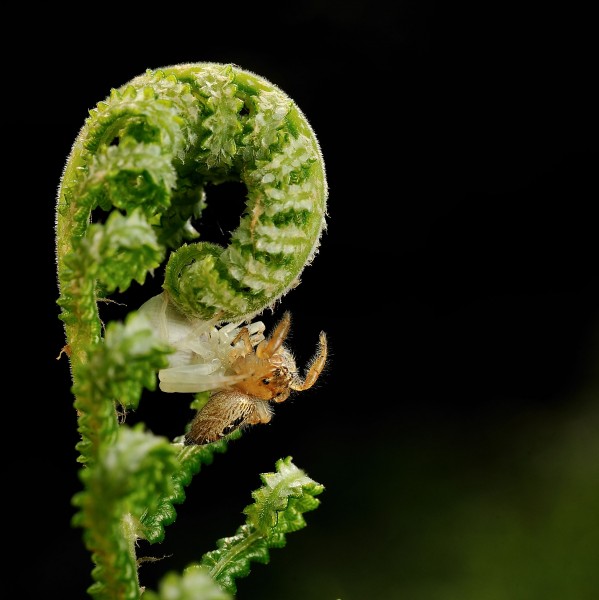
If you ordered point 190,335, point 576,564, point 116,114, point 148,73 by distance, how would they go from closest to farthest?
point 116,114 → point 148,73 → point 190,335 → point 576,564

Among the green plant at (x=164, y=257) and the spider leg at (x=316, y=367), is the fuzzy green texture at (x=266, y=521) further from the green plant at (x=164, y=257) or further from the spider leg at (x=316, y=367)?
the spider leg at (x=316, y=367)

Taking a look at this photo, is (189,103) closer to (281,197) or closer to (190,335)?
(281,197)

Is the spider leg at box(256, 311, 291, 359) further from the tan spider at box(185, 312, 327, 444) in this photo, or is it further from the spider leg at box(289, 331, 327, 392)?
the spider leg at box(289, 331, 327, 392)

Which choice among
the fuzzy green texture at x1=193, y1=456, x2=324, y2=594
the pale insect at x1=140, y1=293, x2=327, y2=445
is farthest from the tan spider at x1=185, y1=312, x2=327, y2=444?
the fuzzy green texture at x1=193, y1=456, x2=324, y2=594

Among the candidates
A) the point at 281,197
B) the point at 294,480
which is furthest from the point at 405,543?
the point at 281,197

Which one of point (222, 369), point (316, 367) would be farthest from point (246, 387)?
point (316, 367)

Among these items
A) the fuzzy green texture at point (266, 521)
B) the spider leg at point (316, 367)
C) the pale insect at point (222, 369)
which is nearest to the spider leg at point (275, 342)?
the pale insect at point (222, 369)

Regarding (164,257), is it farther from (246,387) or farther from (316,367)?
(316,367)
